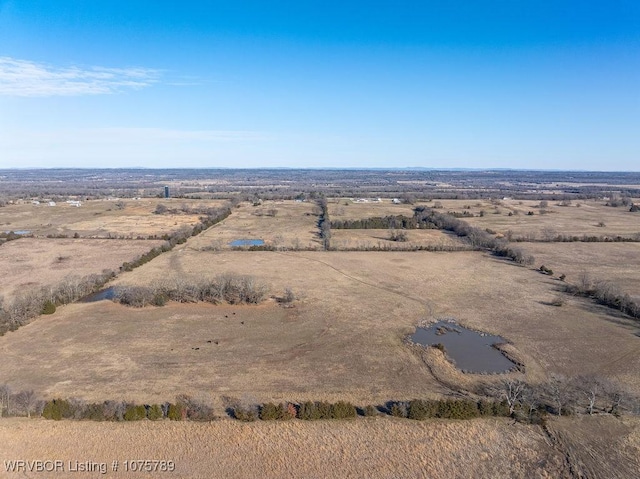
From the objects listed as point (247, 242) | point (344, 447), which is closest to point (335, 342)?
point (344, 447)

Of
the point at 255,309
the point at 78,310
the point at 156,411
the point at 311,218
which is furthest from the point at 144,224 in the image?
the point at 156,411

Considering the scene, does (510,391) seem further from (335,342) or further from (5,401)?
(5,401)

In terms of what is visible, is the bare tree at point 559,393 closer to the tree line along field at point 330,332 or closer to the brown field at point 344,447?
the brown field at point 344,447

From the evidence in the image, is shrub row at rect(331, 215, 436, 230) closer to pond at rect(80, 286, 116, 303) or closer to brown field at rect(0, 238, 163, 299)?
brown field at rect(0, 238, 163, 299)

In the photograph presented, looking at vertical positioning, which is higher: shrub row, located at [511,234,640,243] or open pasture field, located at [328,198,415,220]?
open pasture field, located at [328,198,415,220]

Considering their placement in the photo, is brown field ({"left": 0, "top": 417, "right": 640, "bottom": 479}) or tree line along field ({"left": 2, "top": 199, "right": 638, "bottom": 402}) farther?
tree line along field ({"left": 2, "top": 199, "right": 638, "bottom": 402})

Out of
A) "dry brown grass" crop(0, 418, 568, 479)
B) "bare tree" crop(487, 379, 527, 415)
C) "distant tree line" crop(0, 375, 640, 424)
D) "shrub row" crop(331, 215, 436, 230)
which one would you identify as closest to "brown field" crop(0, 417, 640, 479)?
"dry brown grass" crop(0, 418, 568, 479)
